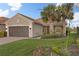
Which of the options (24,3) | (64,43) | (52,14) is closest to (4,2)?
(24,3)

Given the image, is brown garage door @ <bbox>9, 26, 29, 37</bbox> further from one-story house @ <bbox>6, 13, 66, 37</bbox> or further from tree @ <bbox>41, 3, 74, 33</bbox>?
tree @ <bbox>41, 3, 74, 33</bbox>

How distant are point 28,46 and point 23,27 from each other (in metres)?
0.21

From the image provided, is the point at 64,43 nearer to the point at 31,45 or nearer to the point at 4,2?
the point at 31,45

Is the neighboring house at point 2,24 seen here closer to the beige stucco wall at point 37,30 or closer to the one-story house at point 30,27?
the one-story house at point 30,27

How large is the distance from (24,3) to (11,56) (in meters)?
0.58

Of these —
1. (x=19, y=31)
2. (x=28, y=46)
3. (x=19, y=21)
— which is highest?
(x=19, y=21)

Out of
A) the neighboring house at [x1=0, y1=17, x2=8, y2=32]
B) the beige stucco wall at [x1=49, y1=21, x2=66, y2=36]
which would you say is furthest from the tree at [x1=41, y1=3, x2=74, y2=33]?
the neighboring house at [x1=0, y1=17, x2=8, y2=32]

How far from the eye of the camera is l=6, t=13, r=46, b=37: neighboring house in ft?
12.2

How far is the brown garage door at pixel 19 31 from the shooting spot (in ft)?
12.2

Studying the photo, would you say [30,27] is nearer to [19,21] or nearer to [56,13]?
[19,21]

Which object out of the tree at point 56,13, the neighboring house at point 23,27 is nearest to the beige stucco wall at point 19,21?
the neighboring house at point 23,27

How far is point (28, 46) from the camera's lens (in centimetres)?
371

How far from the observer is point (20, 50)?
145 inches

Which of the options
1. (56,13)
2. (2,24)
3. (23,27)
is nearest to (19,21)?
(23,27)
